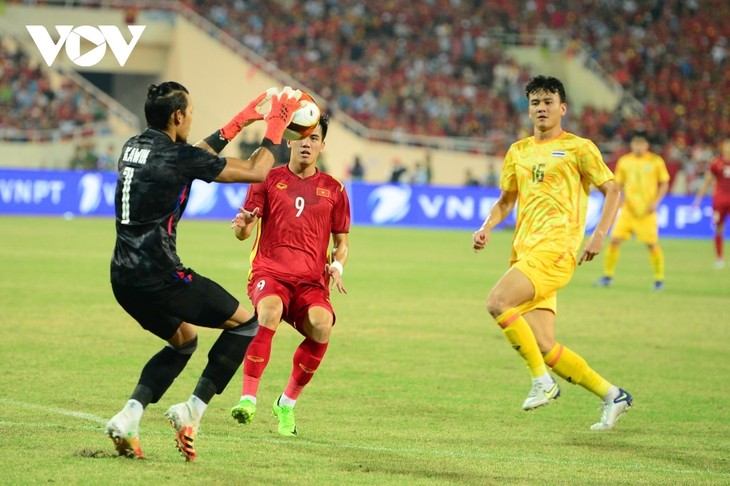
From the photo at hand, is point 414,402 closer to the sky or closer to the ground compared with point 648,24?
closer to the ground

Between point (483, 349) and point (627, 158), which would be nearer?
point (483, 349)

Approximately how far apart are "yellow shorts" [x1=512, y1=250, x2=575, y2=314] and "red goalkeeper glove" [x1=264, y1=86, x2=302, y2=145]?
7.58 feet

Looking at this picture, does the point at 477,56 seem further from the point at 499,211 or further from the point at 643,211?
the point at 499,211

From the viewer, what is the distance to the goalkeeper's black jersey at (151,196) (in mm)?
6227

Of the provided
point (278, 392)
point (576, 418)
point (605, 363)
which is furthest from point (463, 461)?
point (605, 363)

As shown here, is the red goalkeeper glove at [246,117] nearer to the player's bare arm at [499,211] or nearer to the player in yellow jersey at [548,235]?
the player in yellow jersey at [548,235]

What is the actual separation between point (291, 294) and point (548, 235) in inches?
75.2

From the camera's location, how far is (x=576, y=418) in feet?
27.7

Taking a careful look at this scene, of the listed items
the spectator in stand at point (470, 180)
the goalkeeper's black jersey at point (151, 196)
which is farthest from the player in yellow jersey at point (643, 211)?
the spectator in stand at point (470, 180)

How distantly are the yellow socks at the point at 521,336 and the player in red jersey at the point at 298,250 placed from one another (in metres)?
1.18

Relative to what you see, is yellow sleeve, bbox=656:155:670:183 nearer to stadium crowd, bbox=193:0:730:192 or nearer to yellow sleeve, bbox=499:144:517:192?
yellow sleeve, bbox=499:144:517:192

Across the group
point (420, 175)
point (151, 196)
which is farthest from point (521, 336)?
point (420, 175)

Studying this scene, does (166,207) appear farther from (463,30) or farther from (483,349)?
(463,30)

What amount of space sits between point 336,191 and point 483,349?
14.6 feet
